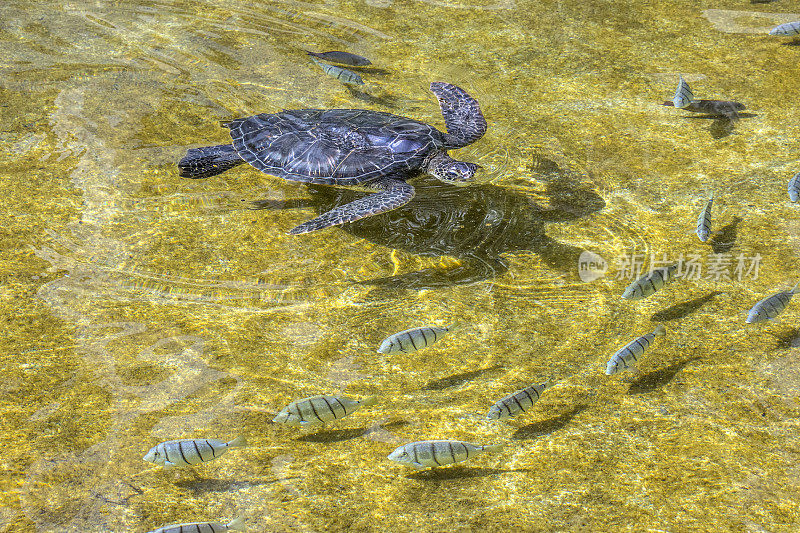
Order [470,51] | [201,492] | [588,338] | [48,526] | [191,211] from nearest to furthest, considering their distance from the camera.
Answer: [48,526] < [201,492] < [588,338] < [191,211] < [470,51]

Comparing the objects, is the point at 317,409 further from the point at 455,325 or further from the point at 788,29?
the point at 788,29

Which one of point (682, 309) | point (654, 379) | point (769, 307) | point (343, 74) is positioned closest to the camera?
point (654, 379)

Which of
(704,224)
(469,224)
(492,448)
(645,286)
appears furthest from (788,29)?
(492,448)

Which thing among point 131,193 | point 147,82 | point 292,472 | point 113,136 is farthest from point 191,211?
point 292,472

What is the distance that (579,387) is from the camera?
3.86 metres

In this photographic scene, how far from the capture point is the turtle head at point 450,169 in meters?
5.20

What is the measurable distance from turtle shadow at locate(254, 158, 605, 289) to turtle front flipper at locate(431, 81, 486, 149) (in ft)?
1.37

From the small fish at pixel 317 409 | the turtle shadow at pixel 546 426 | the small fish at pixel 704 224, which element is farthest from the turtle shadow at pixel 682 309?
the small fish at pixel 317 409

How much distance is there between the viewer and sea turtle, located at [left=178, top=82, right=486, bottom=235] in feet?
17.3

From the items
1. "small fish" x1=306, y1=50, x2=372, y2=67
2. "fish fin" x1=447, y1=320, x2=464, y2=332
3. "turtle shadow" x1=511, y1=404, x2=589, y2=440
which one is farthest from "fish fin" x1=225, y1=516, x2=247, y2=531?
"small fish" x1=306, y1=50, x2=372, y2=67

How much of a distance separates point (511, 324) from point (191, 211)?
2.65 metres

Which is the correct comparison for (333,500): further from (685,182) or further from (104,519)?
(685,182)

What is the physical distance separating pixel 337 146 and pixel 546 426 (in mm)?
2860

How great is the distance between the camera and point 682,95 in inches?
239
